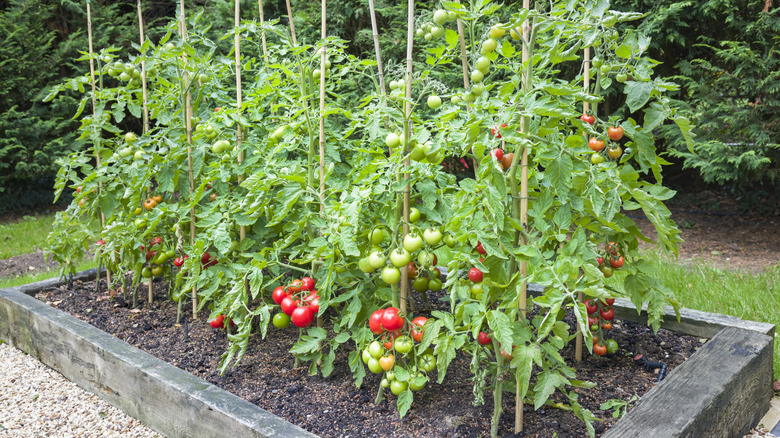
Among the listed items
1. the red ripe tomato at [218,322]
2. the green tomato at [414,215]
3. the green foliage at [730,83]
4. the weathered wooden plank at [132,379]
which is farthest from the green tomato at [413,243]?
the green foliage at [730,83]

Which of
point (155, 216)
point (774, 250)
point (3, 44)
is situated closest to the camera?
point (155, 216)

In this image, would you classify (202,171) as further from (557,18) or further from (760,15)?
(760,15)

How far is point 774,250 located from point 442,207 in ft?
13.6

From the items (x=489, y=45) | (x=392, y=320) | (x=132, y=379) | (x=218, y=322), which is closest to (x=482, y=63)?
(x=489, y=45)

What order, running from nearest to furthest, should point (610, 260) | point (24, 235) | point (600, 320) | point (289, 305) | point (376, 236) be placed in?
1. point (376, 236)
2. point (289, 305)
3. point (610, 260)
4. point (600, 320)
5. point (24, 235)

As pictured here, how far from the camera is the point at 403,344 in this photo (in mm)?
1660

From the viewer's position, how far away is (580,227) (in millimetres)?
1497

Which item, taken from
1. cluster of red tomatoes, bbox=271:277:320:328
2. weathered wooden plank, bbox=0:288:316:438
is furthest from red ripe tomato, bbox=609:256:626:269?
weathered wooden plank, bbox=0:288:316:438

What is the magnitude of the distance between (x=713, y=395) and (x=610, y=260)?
1.79 feet

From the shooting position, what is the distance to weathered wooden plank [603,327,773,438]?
153cm

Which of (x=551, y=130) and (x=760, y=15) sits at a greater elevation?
(x=760, y=15)

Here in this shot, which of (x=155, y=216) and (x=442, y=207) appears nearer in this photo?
(x=442, y=207)

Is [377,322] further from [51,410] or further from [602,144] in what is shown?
[51,410]

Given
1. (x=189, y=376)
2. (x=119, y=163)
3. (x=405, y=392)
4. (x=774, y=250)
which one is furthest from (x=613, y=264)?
(x=774, y=250)
